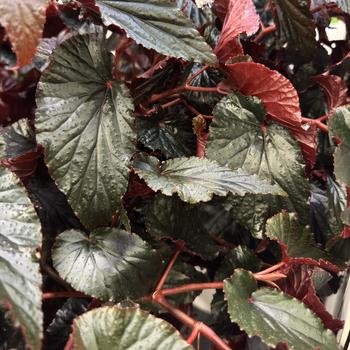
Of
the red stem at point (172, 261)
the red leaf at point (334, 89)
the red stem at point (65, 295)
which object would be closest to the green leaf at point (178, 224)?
the red stem at point (172, 261)

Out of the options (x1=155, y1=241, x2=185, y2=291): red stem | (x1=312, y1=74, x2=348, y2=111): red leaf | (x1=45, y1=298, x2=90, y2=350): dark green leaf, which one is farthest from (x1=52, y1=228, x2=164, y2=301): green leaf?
(x1=312, y1=74, x2=348, y2=111): red leaf

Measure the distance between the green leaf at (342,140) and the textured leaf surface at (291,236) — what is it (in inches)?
3.0

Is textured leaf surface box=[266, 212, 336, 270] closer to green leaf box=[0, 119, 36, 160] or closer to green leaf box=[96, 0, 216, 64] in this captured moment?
green leaf box=[96, 0, 216, 64]

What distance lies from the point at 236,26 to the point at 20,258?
39 cm

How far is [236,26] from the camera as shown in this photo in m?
0.65

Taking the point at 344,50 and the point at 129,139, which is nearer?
the point at 129,139

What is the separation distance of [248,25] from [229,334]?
42cm

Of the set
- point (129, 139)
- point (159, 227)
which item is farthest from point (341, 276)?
point (129, 139)

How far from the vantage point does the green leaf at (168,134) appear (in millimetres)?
708

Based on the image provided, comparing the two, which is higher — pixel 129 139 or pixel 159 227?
pixel 129 139

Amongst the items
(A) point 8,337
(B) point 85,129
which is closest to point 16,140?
(B) point 85,129

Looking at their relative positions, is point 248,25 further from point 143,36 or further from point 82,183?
point 82,183

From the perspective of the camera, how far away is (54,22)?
874mm

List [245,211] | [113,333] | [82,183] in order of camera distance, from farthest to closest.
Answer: [245,211] → [82,183] → [113,333]
